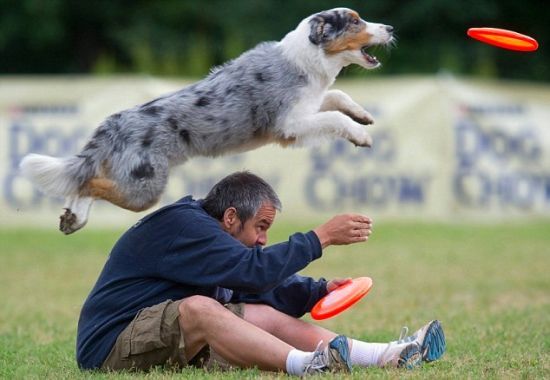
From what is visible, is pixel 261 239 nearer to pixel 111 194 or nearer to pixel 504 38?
pixel 111 194

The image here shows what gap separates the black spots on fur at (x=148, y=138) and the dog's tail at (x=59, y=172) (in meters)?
0.30

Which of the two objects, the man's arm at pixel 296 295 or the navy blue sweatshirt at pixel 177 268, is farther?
the man's arm at pixel 296 295

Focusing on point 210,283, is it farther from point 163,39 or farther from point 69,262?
point 163,39

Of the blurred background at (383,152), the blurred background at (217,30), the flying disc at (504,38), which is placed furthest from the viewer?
the blurred background at (217,30)

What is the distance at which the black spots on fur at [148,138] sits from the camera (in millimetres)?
5094

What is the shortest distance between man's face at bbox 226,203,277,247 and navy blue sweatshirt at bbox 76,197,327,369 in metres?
0.15

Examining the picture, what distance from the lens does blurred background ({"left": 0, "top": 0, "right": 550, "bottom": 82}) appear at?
22.8m

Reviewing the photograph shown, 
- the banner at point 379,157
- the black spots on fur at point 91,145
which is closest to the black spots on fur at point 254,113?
the black spots on fur at point 91,145

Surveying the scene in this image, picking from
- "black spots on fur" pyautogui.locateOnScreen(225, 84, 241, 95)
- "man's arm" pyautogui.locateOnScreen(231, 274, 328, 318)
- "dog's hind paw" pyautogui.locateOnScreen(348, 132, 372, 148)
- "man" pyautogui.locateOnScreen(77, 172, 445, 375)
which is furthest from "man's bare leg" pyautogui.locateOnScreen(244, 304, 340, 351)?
"black spots on fur" pyautogui.locateOnScreen(225, 84, 241, 95)

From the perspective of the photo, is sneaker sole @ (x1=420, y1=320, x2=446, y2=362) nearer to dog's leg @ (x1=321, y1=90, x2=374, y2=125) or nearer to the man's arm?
the man's arm

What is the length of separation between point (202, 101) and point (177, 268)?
33.3 inches

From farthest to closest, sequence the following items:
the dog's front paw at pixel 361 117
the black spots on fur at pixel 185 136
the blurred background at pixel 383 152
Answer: the blurred background at pixel 383 152
the dog's front paw at pixel 361 117
the black spots on fur at pixel 185 136

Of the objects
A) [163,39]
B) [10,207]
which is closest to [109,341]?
[10,207]

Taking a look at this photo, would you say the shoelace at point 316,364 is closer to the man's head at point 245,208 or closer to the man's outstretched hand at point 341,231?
the man's outstretched hand at point 341,231
